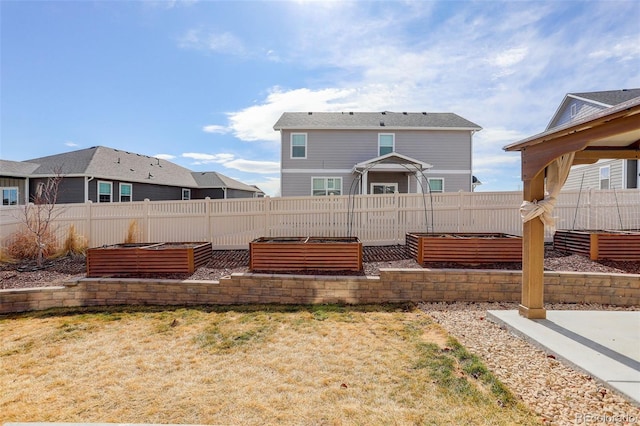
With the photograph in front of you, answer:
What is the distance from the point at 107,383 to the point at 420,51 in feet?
29.8

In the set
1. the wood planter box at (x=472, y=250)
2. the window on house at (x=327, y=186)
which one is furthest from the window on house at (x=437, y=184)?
the wood planter box at (x=472, y=250)

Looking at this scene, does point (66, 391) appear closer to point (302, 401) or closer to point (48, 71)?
point (302, 401)

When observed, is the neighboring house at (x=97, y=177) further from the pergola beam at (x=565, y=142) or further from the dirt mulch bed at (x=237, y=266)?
the pergola beam at (x=565, y=142)

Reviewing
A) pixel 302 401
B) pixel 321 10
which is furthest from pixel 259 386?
pixel 321 10

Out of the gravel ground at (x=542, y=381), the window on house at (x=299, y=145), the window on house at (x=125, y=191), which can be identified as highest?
the window on house at (x=299, y=145)

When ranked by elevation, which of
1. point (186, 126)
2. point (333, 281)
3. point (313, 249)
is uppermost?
point (186, 126)

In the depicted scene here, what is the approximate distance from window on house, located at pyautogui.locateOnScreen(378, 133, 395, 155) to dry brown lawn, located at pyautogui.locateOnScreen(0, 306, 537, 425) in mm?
11459

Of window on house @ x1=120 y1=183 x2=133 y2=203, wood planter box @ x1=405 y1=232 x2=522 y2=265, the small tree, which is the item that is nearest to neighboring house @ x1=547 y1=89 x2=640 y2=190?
wood planter box @ x1=405 y1=232 x2=522 y2=265

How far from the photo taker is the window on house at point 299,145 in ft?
47.7

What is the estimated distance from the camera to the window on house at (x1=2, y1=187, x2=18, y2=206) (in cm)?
1420

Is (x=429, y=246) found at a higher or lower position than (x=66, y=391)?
higher

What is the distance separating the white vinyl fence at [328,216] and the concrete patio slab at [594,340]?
12.5 feet

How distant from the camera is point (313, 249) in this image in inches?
214

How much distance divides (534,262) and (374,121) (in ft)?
41.1
